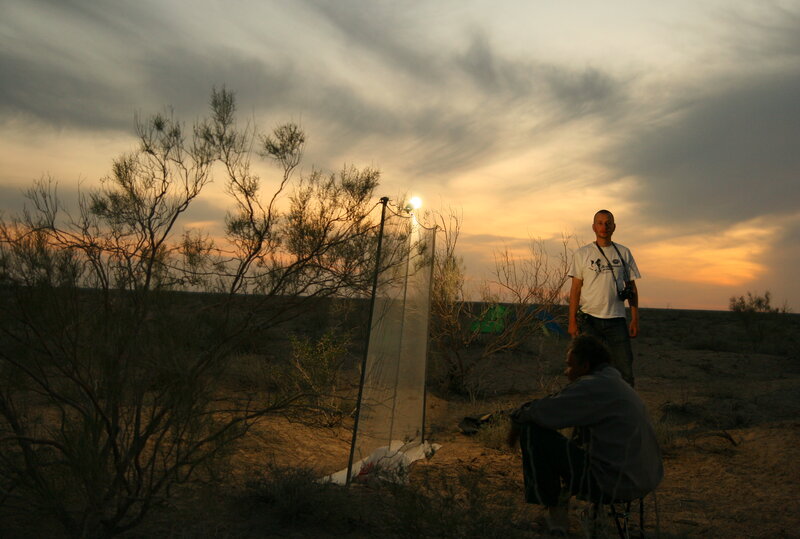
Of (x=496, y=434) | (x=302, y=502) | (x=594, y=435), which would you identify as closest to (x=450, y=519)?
(x=594, y=435)

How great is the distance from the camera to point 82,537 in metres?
3.39

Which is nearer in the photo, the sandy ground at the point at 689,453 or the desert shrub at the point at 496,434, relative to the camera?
the sandy ground at the point at 689,453

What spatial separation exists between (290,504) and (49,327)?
1816 millimetres

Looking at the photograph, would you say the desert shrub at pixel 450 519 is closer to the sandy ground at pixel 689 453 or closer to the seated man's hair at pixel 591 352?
the sandy ground at pixel 689 453

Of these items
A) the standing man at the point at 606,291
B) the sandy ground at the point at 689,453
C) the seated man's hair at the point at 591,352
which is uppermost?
the standing man at the point at 606,291

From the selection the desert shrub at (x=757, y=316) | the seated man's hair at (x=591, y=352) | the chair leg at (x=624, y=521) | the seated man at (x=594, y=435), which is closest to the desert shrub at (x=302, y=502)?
the seated man at (x=594, y=435)

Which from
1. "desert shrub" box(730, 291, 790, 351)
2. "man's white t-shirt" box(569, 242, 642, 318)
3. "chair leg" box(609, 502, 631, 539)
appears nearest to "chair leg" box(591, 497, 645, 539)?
"chair leg" box(609, 502, 631, 539)

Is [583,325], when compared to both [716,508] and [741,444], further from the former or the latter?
[741,444]

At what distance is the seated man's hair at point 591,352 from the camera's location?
3.88m

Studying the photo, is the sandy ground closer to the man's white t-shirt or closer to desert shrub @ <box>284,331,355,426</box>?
desert shrub @ <box>284,331,355,426</box>

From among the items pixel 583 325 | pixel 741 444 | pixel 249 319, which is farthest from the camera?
pixel 741 444

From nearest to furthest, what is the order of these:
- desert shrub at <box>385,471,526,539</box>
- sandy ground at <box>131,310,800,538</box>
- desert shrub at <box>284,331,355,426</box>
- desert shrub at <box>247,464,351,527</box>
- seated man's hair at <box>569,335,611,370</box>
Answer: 1. desert shrub at <box>385,471,526,539</box>
2. seated man's hair at <box>569,335,611,370</box>
3. desert shrub at <box>247,464,351,527</box>
4. sandy ground at <box>131,310,800,538</box>
5. desert shrub at <box>284,331,355,426</box>

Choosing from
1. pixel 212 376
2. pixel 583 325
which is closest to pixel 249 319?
pixel 212 376

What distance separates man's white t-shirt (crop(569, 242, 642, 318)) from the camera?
18.6 ft
